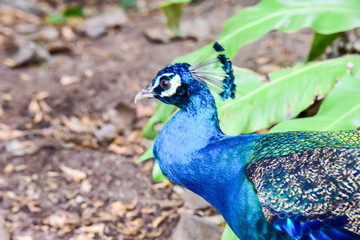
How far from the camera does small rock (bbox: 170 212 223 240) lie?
95.6 inches

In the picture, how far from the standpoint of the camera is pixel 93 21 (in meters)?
5.00

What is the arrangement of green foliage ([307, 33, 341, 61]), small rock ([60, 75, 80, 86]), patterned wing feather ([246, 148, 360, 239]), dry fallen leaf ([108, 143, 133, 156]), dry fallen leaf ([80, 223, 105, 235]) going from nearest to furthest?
patterned wing feather ([246, 148, 360, 239]), dry fallen leaf ([80, 223, 105, 235]), green foliage ([307, 33, 341, 61]), dry fallen leaf ([108, 143, 133, 156]), small rock ([60, 75, 80, 86])

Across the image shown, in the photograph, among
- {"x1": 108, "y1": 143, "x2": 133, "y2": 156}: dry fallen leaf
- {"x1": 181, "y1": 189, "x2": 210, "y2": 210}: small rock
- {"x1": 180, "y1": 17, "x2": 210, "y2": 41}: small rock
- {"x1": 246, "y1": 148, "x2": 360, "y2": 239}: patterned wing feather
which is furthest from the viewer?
{"x1": 180, "y1": 17, "x2": 210, "y2": 41}: small rock

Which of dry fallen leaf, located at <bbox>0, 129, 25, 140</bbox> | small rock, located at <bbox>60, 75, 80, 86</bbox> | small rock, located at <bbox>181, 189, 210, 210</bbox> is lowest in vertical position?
small rock, located at <bbox>181, 189, 210, 210</bbox>

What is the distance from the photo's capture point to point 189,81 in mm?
1880

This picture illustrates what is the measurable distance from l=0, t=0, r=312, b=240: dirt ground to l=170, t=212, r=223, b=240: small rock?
110mm

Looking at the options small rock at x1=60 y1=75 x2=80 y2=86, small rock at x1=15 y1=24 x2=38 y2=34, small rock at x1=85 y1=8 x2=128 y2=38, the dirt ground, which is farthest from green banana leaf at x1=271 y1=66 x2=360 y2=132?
small rock at x1=15 y1=24 x2=38 y2=34

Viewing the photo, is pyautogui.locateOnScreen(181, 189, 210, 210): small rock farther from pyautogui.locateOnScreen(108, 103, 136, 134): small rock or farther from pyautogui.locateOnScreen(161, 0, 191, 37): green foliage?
pyautogui.locateOnScreen(161, 0, 191, 37): green foliage

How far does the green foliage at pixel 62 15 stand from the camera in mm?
5109

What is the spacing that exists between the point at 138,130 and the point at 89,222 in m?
0.96

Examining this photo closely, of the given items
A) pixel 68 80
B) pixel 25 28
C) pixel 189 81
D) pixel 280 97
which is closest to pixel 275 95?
pixel 280 97

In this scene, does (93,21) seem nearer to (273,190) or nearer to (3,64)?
(3,64)

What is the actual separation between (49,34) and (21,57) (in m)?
0.68

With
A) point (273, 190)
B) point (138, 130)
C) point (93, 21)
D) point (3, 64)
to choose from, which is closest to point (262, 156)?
point (273, 190)
